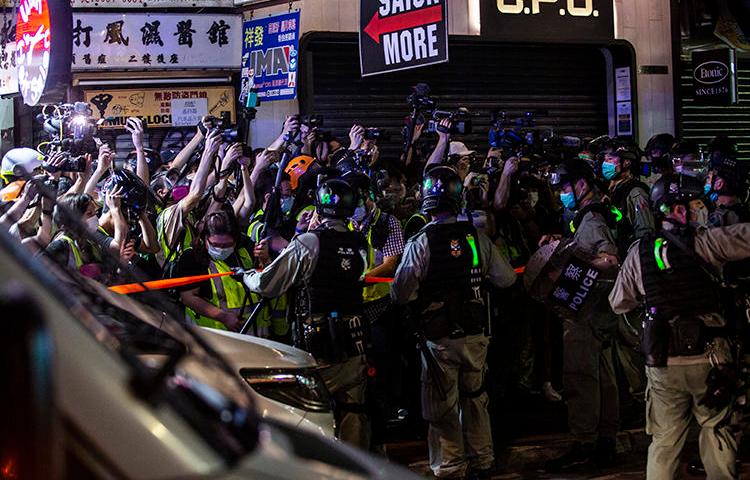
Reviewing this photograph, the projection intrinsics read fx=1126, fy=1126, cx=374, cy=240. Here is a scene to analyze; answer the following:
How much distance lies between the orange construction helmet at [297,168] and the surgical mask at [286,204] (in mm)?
202

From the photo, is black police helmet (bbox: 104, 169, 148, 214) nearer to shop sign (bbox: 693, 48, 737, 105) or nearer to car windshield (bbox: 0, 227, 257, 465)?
car windshield (bbox: 0, 227, 257, 465)

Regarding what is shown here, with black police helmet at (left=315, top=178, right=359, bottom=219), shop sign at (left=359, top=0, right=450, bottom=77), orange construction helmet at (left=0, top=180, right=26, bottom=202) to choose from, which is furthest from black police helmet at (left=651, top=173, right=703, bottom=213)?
shop sign at (left=359, top=0, right=450, bottom=77)

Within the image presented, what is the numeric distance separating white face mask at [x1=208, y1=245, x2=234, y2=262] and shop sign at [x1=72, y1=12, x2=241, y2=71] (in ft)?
20.3

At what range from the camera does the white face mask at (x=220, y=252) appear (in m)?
7.95

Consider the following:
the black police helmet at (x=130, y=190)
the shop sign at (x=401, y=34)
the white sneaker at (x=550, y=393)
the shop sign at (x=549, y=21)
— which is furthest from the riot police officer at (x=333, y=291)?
the shop sign at (x=549, y=21)

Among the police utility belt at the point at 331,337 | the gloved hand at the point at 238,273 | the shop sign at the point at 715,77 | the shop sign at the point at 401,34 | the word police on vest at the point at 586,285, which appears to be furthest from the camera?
the shop sign at the point at 715,77

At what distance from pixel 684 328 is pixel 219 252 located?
10.6ft

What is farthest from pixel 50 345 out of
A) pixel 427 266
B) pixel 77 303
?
pixel 427 266

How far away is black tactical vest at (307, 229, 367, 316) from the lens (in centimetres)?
715

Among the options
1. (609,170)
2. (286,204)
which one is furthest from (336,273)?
(609,170)

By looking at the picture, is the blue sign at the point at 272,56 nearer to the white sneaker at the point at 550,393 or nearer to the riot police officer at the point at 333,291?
the white sneaker at the point at 550,393

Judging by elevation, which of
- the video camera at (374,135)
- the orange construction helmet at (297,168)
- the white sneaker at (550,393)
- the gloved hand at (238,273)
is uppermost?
the video camera at (374,135)

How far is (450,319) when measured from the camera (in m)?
7.54

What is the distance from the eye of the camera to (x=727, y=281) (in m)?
7.10
